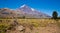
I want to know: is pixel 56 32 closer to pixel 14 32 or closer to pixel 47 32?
pixel 47 32

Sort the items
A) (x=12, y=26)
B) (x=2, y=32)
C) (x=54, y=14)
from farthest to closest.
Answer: (x=54, y=14) < (x=12, y=26) < (x=2, y=32)

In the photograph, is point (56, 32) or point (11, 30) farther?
point (56, 32)

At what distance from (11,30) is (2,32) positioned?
156cm

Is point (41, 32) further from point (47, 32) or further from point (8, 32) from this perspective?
point (8, 32)

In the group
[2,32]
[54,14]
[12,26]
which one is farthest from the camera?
[54,14]

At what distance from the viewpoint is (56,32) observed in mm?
23438

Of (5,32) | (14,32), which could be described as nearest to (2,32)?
(5,32)

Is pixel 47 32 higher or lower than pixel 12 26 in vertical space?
lower

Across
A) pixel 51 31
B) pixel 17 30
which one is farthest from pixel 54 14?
pixel 17 30

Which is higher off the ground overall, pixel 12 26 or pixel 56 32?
pixel 12 26

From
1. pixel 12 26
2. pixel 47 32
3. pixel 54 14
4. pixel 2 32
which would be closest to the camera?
pixel 2 32

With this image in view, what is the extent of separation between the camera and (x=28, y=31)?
21.8m

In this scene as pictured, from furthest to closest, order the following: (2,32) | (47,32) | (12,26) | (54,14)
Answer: (54,14)
(47,32)
(12,26)
(2,32)

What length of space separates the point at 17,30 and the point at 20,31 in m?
0.56
